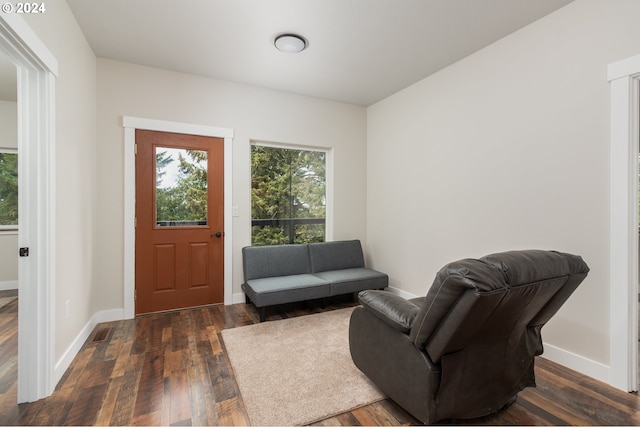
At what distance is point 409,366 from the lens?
4.99 ft

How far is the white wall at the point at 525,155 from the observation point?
205cm

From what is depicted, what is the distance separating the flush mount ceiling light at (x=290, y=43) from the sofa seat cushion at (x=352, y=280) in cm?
247

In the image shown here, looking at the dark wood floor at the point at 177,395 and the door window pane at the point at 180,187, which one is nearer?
the dark wood floor at the point at 177,395

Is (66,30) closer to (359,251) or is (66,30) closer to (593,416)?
(359,251)

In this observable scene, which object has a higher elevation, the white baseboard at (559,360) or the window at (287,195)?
the window at (287,195)

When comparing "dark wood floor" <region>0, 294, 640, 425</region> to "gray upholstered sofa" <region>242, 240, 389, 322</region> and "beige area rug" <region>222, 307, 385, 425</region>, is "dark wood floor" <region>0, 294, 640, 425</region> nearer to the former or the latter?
"beige area rug" <region>222, 307, 385, 425</region>

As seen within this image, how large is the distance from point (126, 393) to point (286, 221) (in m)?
2.62

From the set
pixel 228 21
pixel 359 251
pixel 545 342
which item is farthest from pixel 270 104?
pixel 545 342

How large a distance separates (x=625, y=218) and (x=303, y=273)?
2.97m

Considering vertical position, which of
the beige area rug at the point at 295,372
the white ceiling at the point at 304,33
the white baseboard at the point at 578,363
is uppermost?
the white ceiling at the point at 304,33

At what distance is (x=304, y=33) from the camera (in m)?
2.58

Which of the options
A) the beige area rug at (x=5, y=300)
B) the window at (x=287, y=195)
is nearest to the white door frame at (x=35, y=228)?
the window at (x=287, y=195)

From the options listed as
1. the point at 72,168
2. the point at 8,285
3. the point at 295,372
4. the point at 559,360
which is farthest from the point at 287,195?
the point at 8,285

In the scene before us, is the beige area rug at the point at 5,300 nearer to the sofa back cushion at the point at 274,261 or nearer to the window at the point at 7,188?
the window at the point at 7,188
